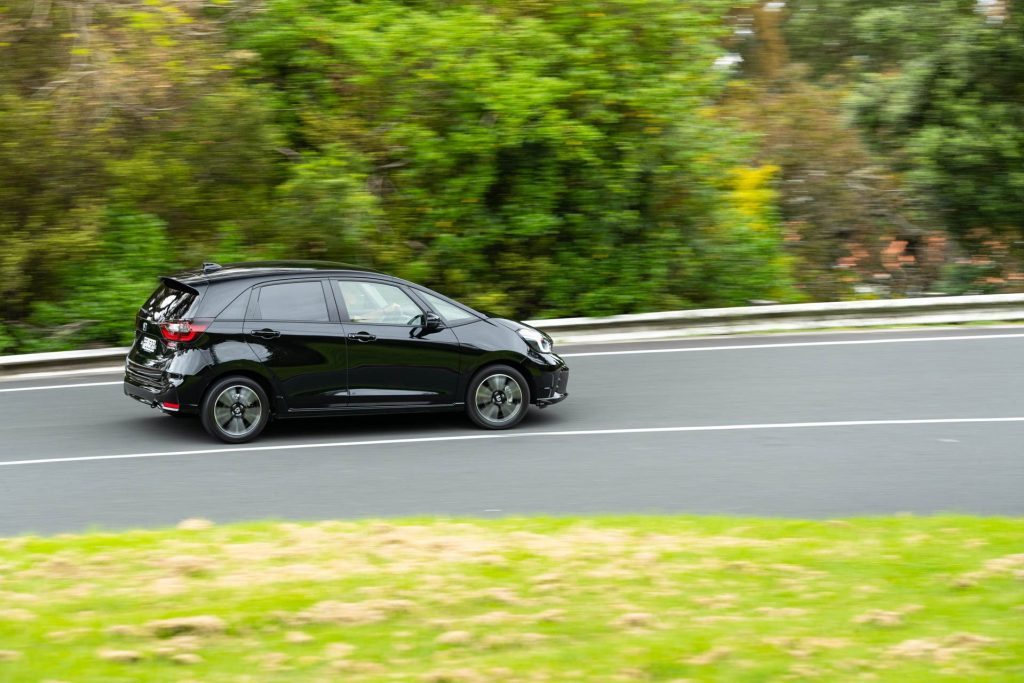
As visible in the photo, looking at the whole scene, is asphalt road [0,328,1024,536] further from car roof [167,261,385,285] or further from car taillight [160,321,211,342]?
car roof [167,261,385,285]

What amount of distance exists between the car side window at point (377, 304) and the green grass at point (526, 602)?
3586mm

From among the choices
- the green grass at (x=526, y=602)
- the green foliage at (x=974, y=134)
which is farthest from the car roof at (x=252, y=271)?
the green foliage at (x=974, y=134)

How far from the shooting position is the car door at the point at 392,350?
11.3 meters

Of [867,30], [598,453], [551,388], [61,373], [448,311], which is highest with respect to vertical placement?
[867,30]

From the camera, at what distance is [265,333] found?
36.2ft

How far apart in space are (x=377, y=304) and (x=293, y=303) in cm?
76

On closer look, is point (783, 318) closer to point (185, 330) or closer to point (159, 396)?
point (185, 330)

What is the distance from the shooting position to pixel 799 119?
71.1 feet

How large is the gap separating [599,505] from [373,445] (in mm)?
2754

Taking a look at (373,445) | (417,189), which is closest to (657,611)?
(373,445)

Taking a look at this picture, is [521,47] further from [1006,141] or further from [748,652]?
[748,652]

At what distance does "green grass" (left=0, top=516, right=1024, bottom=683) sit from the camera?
5.43 m

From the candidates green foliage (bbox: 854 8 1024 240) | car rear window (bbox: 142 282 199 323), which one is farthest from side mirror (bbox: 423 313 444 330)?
green foliage (bbox: 854 8 1024 240)

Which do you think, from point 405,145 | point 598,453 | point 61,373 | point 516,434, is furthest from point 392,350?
point 405,145
